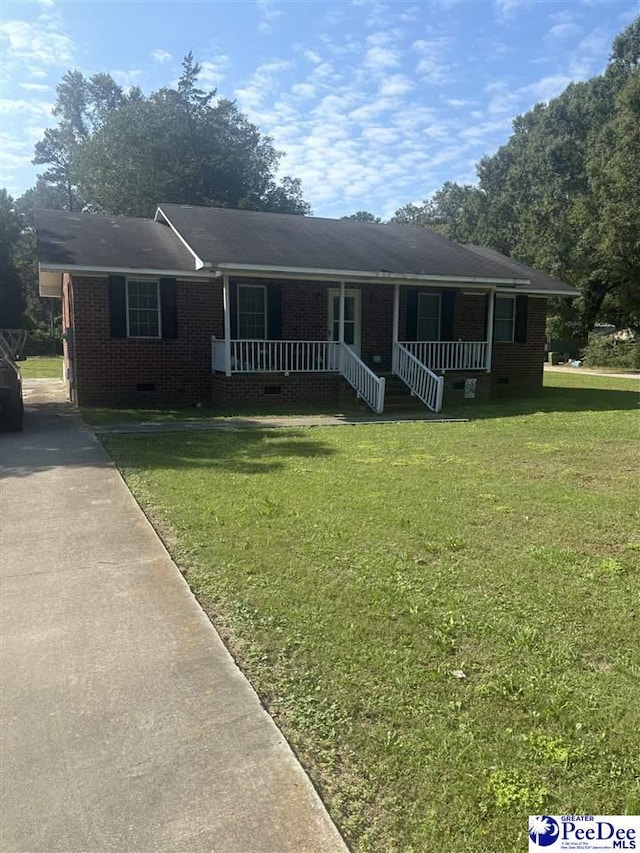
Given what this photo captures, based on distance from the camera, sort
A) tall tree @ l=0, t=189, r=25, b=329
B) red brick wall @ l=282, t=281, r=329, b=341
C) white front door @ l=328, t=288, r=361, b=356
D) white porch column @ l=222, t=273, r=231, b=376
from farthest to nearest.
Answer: tall tree @ l=0, t=189, r=25, b=329, white front door @ l=328, t=288, r=361, b=356, red brick wall @ l=282, t=281, r=329, b=341, white porch column @ l=222, t=273, r=231, b=376

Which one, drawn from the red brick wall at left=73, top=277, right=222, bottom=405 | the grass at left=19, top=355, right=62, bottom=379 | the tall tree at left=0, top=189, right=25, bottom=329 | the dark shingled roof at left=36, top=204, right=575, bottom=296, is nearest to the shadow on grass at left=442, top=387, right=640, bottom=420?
the dark shingled roof at left=36, top=204, right=575, bottom=296

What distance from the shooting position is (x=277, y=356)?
49.5ft

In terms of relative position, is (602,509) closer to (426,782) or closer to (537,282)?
(426,782)

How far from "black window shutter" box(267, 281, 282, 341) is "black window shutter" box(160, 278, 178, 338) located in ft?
7.36

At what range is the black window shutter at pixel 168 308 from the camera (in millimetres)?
14671

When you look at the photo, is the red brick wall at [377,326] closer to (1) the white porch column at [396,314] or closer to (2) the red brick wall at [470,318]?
(1) the white porch column at [396,314]

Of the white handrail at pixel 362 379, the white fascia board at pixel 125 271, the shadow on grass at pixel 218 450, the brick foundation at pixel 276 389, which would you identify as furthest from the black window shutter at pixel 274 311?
the shadow on grass at pixel 218 450

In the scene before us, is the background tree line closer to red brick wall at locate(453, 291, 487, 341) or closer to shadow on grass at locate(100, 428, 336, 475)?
red brick wall at locate(453, 291, 487, 341)

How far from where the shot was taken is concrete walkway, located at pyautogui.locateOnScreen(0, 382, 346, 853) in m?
2.19

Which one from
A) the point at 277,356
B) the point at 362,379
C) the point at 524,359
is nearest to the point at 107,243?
the point at 277,356

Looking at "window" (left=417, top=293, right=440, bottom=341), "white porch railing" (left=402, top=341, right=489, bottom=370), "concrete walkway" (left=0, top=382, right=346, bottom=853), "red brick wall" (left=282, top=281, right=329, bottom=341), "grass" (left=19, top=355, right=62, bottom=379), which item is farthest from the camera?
"grass" (left=19, top=355, right=62, bottom=379)

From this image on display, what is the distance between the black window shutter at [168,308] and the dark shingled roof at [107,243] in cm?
44

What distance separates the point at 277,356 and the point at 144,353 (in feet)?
10.1

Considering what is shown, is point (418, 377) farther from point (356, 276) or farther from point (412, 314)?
point (356, 276)
